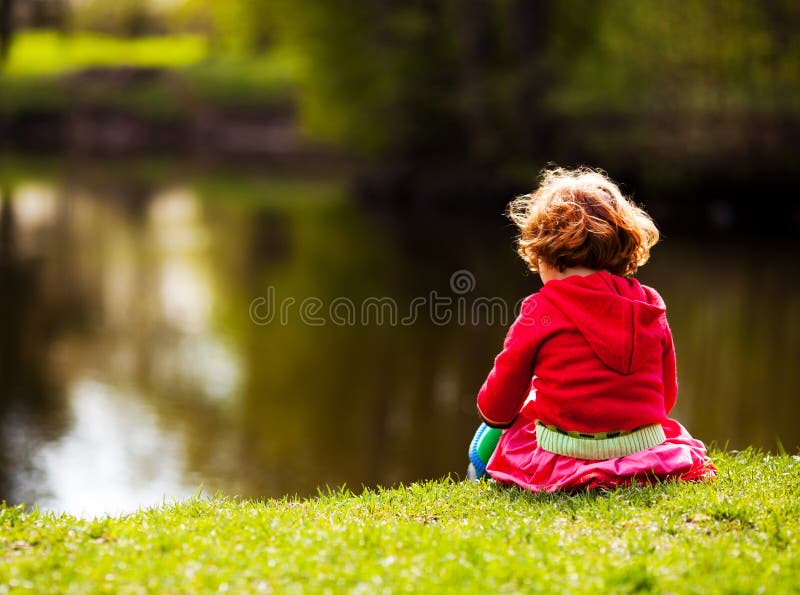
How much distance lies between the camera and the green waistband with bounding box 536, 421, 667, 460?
4312 millimetres

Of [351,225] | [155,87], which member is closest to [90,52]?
[155,87]

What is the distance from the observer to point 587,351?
4.22 meters

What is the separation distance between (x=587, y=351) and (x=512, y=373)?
0.31 metres

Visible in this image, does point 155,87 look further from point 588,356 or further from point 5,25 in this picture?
point 588,356

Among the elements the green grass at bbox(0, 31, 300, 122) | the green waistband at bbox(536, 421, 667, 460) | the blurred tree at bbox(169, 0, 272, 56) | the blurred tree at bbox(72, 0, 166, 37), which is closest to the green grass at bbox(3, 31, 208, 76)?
the green grass at bbox(0, 31, 300, 122)

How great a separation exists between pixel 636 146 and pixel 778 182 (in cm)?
336

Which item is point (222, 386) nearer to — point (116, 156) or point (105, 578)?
point (105, 578)

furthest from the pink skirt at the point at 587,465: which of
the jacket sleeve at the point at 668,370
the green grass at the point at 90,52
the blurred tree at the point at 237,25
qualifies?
the green grass at the point at 90,52

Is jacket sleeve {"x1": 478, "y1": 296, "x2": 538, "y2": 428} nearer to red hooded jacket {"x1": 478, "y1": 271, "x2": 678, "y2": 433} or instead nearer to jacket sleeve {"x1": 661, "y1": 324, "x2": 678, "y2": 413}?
red hooded jacket {"x1": 478, "y1": 271, "x2": 678, "y2": 433}

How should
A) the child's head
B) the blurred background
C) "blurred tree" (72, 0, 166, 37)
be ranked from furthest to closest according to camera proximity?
"blurred tree" (72, 0, 166, 37)
the blurred background
the child's head

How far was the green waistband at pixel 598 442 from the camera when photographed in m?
4.31

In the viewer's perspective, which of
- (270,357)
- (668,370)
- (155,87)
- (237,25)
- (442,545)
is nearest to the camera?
(442,545)

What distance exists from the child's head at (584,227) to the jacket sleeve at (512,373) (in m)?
0.23

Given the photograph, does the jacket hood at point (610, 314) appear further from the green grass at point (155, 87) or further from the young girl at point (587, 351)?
the green grass at point (155, 87)
